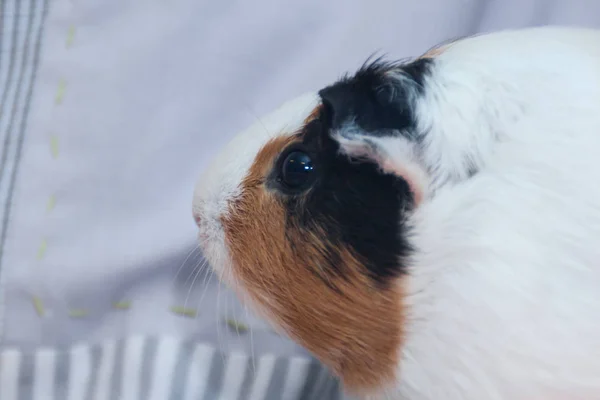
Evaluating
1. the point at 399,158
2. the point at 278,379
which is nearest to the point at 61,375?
the point at 278,379

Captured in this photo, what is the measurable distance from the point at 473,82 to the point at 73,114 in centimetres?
92

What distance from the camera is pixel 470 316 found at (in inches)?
23.1

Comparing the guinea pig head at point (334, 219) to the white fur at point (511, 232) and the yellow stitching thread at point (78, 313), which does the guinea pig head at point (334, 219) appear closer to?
the white fur at point (511, 232)

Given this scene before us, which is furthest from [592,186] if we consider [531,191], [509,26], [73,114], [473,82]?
[73,114]

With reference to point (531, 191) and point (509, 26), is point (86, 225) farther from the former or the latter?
point (509, 26)

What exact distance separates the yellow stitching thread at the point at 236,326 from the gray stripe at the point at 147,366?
0.44 ft

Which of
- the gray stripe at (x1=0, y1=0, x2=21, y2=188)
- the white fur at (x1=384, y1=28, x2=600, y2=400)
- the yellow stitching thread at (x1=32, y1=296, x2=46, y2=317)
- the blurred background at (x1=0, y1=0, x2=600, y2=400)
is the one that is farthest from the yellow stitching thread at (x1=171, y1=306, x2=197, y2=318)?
the white fur at (x1=384, y1=28, x2=600, y2=400)

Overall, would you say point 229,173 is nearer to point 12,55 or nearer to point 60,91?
point 60,91

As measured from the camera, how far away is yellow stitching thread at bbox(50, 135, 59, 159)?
1.23 metres

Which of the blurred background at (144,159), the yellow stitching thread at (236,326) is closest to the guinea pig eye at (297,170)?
the blurred background at (144,159)

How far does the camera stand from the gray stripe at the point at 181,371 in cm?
104

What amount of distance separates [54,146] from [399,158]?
87cm

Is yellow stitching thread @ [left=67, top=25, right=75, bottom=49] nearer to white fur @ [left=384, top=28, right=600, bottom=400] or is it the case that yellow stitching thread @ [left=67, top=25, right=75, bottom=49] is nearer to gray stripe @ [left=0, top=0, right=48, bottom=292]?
gray stripe @ [left=0, top=0, right=48, bottom=292]

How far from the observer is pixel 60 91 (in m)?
1.29
